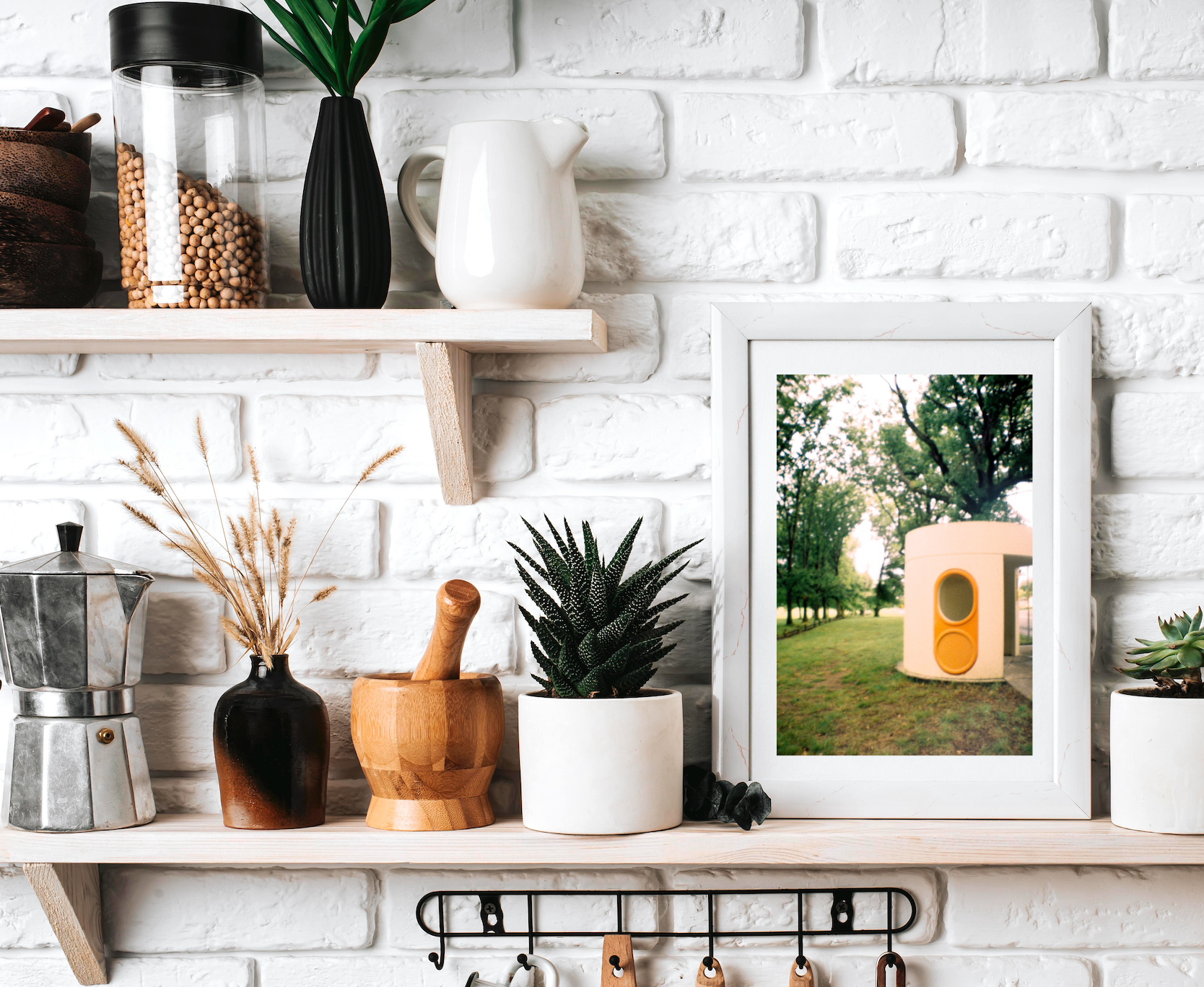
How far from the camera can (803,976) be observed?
2.95ft

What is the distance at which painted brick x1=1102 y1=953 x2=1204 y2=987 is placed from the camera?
911 mm

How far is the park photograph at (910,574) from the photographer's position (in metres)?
0.88

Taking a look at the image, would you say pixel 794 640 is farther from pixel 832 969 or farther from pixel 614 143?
pixel 614 143

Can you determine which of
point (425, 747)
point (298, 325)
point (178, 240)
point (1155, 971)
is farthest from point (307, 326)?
point (1155, 971)

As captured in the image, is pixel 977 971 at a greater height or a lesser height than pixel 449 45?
lesser

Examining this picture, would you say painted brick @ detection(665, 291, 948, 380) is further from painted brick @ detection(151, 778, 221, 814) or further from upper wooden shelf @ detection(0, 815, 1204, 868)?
painted brick @ detection(151, 778, 221, 814)

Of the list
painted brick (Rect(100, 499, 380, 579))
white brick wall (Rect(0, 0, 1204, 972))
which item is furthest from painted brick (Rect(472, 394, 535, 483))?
painted brick (Rect(100, 499, 380, 579))

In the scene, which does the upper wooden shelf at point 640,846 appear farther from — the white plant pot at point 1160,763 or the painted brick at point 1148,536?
the painted brick at point 1148,536

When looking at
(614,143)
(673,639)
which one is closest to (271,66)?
(614,143)

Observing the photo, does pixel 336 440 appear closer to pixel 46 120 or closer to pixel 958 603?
pixel 46 120

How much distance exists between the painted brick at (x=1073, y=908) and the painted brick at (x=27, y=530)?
0.88 meters

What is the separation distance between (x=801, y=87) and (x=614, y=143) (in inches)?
7.0

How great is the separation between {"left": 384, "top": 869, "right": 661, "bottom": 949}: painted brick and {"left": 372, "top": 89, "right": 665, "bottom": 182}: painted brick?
2.09 ft

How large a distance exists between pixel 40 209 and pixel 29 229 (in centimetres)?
2
